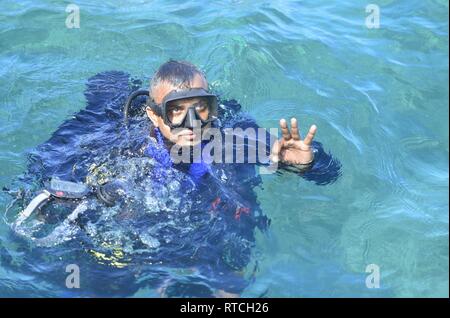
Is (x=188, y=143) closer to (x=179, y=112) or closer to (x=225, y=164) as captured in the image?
(x=179, y=112)

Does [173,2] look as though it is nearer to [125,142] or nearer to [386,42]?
[386,42]

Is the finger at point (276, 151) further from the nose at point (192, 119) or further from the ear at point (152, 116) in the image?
the ear at point (152, 116)

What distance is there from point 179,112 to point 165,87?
0.99 ft

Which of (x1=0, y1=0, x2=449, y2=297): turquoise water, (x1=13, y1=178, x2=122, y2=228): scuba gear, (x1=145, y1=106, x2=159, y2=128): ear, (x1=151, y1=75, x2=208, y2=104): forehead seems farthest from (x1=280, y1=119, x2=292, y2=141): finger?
(x1=13, y1=178, x2=122, y2=228): scuba gear

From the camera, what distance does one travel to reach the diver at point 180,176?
4227 millimetres

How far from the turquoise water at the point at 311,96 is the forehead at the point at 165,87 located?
1011 millimetres

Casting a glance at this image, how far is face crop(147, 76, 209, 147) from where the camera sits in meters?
4.64

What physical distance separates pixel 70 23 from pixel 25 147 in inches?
92.3

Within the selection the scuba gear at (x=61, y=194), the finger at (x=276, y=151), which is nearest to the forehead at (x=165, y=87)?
the finger at (x=276, y=151)

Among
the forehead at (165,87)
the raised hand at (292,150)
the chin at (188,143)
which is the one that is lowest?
the raised hand at (292,150)

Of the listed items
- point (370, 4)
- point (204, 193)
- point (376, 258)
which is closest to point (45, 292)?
point (204, 193)

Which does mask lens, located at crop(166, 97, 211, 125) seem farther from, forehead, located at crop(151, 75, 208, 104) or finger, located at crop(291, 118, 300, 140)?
finger, located at crop(291, 118, 300, 140)

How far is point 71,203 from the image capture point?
4363 millimetres
